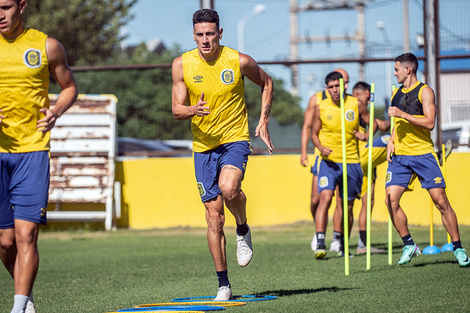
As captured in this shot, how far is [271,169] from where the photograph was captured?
14648 millimetres

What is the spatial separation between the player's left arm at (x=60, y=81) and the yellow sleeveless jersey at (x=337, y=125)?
5.22m

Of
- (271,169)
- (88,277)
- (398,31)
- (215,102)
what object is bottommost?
(88,277)

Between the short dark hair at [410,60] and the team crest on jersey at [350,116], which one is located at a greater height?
the short dark hair at [410,60]

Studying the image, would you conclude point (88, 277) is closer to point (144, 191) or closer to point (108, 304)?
point (108, 304)

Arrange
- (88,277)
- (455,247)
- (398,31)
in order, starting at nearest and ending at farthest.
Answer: (455,247), (88,277), (398,31)

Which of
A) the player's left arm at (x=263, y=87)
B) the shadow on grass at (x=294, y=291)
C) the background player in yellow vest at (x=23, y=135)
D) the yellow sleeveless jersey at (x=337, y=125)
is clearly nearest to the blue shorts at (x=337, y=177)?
the yellow sleeveless jersey at (x=337, y=125)

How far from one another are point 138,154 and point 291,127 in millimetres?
4325

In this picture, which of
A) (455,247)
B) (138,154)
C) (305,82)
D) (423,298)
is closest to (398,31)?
(305,82)

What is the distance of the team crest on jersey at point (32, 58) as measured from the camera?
5.23 m

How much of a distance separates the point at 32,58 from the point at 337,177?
5.52 metres

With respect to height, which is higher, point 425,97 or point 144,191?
point 425,97

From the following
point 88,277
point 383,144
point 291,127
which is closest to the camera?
point 88,277

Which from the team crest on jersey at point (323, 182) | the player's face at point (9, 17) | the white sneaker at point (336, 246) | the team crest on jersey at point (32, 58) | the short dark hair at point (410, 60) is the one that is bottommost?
the white sneaker at point (336, 246)

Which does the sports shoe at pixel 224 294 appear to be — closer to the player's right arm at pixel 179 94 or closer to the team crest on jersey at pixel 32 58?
the player's right arm at pixel 179 94
